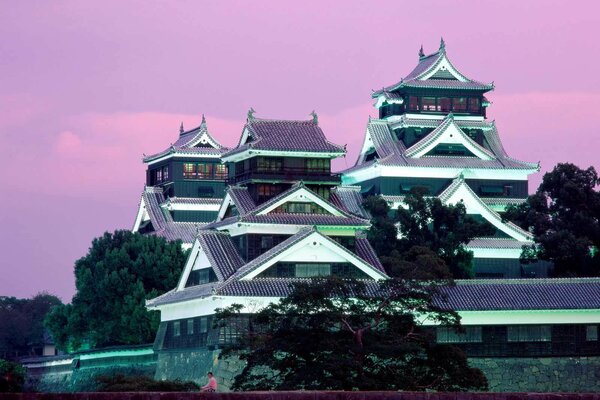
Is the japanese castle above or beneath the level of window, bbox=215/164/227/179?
beneath

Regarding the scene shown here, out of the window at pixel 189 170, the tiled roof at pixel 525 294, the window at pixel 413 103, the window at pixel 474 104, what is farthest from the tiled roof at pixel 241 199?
the window at pixel 474 104

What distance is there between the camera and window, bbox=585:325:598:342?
63531mm

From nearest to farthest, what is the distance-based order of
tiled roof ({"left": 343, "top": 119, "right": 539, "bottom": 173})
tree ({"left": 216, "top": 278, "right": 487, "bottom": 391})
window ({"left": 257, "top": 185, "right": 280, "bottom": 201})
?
tree ({"left": 216, "top": 278, "right": 487, "bottom": 391}) → window ({"left": 257, "top": 185, "right": 280, "bottom": 201}) → tiled roof ({"left": 343, "top": 119, "right": 539, "bottom": 173})

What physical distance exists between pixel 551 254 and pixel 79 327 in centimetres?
2367

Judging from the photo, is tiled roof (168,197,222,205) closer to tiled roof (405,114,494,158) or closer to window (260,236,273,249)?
tiled roof (405,114,494,158)

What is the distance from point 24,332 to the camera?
349 ft

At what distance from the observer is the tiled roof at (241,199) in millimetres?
65438

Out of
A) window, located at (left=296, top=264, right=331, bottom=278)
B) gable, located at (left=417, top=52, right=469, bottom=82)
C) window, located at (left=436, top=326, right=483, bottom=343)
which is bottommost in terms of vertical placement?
window, located at (left=436, top=326, right=483, bottom=343)

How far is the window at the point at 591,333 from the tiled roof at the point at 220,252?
1482 centimetres

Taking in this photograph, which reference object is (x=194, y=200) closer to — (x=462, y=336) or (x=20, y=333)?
(x=20, y=333)

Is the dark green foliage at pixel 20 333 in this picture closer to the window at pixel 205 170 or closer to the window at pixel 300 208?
the window at pixel 205 170

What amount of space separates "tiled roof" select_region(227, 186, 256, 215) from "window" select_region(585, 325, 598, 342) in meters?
15.2

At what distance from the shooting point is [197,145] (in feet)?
300

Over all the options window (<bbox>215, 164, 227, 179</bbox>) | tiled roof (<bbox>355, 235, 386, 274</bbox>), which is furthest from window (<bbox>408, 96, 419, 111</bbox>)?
tiled roof (<bbox>355, 235, 386, 274</bbox>)
